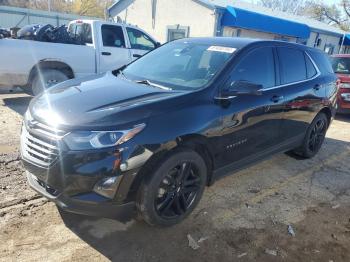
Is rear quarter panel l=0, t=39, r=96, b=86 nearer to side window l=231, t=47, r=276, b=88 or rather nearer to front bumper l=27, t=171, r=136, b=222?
front bumper l=27, t=171, r=136, b=222

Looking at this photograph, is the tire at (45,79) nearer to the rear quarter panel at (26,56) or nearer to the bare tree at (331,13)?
the rear quarter panel at (26,56)

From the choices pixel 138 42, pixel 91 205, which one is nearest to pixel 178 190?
pixel 91 205

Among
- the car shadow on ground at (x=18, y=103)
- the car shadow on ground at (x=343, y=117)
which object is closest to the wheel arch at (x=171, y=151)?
the car shadow on ground at (x=18, y=103)

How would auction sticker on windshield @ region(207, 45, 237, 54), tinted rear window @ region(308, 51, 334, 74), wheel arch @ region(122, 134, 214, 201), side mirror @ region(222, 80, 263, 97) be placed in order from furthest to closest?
tinted rear window @ region(308, 51, 334, 74), auction sticker on windshield @ region(207, 45, 237, 54), side mirror @ region(222, 80, 263, 97), wheel arch @ region(122, 134, 214, 201)

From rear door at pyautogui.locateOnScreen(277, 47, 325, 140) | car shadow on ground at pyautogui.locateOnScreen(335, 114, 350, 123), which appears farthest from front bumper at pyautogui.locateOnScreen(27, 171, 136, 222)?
car shadow on ground at pyautogui.locateOnScreen(335, 114, 350, 123)

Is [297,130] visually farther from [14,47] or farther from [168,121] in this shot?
[14,47]

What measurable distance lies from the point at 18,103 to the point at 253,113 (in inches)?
232

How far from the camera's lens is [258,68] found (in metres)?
4.06

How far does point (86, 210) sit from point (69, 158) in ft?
1.54

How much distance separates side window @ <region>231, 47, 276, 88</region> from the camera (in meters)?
3.79

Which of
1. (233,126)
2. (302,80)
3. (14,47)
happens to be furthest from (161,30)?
(233,126)

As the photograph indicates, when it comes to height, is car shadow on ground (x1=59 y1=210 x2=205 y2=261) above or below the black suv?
below

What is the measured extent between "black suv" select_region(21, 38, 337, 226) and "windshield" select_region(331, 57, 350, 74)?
5355 millimetres

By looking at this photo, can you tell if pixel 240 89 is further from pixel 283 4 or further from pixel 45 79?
pixel 283 4
